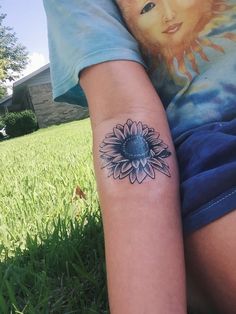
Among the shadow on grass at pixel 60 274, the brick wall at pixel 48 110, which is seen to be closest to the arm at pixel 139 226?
the shadow on grass at pixel 60 274

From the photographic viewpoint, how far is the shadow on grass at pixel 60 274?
1.31 m

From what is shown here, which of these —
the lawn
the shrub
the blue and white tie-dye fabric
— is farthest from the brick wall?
the blue and white tie-dye fabric

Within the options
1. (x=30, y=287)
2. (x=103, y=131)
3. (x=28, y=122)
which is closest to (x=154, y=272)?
(x=103, y=131)

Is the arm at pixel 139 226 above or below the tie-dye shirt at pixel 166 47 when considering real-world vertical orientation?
below

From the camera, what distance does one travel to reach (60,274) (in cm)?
154

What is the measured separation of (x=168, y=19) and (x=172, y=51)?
9 cm

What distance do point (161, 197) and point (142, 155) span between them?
14 cm

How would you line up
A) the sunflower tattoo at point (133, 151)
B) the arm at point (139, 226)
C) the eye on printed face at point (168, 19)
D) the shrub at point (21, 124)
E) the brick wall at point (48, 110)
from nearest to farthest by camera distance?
the arm at point (139, 226)
the sunflower tattoo at point (133, 151)
the eye on printed face at point (168, 19)
the brick wall at point (48, 110)
the shrub at point (21, 124)

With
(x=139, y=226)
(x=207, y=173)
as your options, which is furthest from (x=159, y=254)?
(x=207, y=173)

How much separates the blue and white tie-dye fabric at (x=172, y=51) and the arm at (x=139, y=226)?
0.09 m

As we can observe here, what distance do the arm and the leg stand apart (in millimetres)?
43

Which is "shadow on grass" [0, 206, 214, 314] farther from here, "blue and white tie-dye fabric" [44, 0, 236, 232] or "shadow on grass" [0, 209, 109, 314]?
"blue and white tie-dye fabric" [44, 0, 236, 232]

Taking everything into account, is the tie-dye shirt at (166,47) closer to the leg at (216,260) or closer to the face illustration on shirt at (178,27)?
the face illustration on shirt at (178,27)

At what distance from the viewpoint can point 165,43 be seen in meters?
1.36
